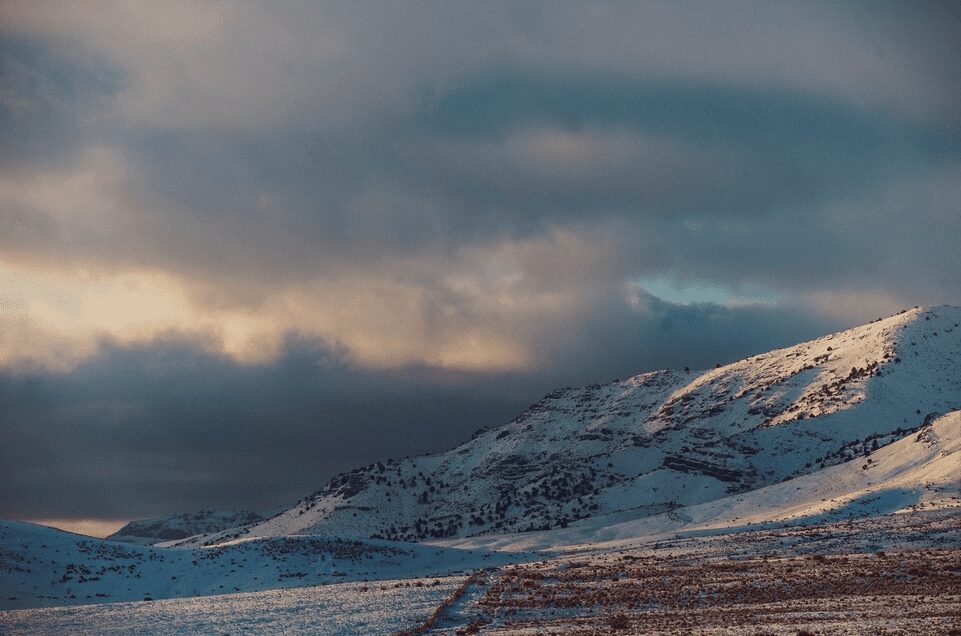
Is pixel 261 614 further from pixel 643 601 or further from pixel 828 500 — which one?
pixel 828 500

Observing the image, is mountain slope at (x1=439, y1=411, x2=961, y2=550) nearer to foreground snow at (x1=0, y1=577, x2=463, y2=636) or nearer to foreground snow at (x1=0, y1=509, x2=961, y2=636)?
foreground snow at (x1=0, y1=509, x2=961, y2=636)

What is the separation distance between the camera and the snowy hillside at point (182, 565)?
340 ft

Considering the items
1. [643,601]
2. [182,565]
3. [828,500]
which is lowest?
[643,601]

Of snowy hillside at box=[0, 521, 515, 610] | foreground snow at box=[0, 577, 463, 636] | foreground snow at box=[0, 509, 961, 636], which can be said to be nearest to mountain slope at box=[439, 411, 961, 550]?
snowy hillside at box=[0, 521, 515, 610]

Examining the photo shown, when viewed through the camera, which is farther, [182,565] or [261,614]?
[182,565]

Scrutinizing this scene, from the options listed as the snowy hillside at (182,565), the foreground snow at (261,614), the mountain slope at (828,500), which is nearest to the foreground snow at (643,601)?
the foreground snow at (261,614)

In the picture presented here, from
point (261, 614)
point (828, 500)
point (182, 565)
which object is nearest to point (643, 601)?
point (261, 614)

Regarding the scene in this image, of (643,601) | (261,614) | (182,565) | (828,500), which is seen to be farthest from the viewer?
(828,500)

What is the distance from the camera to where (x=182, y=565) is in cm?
11788

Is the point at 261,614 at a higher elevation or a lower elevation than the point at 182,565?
lower

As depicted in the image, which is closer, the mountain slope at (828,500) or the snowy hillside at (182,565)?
the snowy hillside at (182,565)

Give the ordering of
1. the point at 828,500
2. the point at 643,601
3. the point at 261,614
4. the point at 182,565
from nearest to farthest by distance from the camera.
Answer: the point at 643,601 → the point at 261,614 → the point at 182,565 → the point at 828,500

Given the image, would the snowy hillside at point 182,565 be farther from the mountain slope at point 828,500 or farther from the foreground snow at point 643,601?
the mountain slope at point 828,500

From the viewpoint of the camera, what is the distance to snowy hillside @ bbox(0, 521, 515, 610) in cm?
10375
